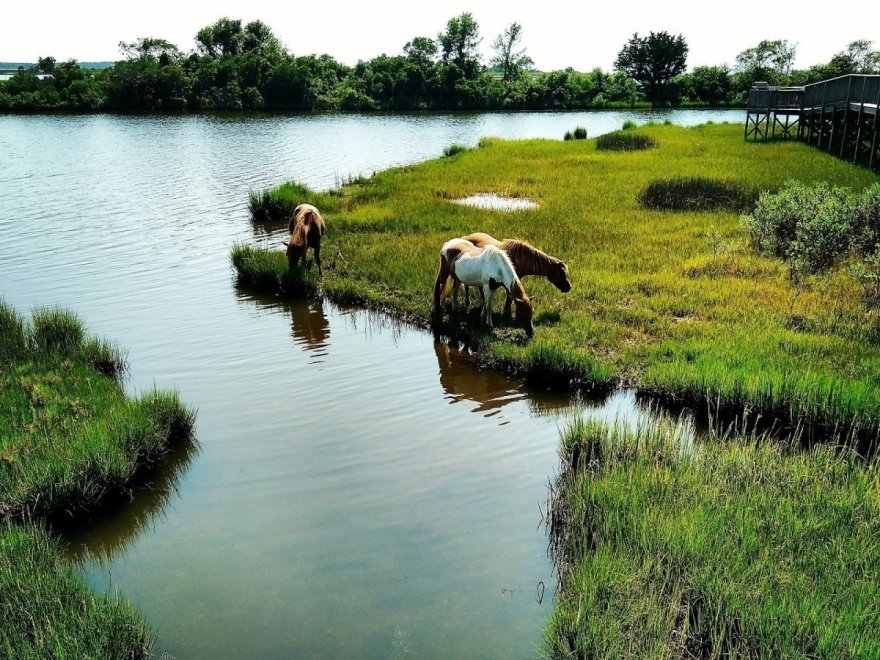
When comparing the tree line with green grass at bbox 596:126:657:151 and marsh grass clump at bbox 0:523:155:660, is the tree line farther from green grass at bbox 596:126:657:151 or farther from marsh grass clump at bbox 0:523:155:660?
marsh grass clump at bbox 0:523:155:660

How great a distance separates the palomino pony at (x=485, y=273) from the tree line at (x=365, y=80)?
73.0m

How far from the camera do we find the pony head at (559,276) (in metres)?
11.2

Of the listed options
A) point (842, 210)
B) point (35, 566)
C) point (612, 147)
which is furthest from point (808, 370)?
point (612, 147)

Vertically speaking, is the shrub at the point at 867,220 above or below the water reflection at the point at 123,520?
above

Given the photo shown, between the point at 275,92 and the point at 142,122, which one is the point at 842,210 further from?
the point at 275,92

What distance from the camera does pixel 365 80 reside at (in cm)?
8850

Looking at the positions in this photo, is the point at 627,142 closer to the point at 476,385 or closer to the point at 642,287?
the point at 642,287

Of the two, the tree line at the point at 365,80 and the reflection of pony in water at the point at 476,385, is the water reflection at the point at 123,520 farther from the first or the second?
the tree line at the point at 365,80

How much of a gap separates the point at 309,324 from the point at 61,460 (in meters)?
5.98

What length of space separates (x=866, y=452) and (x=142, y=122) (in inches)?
2514

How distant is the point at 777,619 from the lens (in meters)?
4.16

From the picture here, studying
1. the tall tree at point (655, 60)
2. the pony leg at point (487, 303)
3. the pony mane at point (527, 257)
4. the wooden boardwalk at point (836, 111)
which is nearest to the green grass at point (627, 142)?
the wooden boardwalk at point (836, 111)

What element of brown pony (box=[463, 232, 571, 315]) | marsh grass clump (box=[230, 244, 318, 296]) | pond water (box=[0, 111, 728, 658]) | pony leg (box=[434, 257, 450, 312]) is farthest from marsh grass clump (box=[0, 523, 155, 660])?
marsh grass clump (box=[230, 244, 318, 296])

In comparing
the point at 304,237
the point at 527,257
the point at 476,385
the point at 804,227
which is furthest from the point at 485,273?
the point at 804,227
